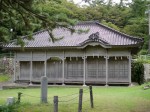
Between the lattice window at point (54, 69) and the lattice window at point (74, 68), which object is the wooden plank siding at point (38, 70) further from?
the lattice window at point (74, 68)

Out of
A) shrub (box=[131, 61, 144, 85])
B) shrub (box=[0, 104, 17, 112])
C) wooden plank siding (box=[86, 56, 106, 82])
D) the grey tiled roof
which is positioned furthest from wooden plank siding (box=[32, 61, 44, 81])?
shrub (box=[0, 104, 17, 112])

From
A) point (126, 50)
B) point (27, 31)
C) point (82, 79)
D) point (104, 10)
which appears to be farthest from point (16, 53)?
point (104, 10)

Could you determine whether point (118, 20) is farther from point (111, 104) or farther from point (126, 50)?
point (111, 104)

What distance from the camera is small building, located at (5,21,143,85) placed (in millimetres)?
28719

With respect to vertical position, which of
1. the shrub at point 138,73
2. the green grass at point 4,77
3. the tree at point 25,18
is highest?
the tree at point 25,18

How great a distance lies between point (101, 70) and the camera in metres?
29.9

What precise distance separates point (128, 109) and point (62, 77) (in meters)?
16.5

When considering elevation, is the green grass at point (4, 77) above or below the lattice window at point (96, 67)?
below

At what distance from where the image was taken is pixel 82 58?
29688 mm

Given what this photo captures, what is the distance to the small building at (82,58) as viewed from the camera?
28.7 m

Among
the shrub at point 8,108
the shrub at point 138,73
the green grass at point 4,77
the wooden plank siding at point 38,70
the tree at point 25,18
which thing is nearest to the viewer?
the shrub at point 8,108

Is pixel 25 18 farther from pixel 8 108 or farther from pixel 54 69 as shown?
pixel 54 69

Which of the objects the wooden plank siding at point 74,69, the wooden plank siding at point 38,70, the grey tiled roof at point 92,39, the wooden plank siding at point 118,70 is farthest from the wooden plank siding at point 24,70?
the wooden plank siding at point 118,70

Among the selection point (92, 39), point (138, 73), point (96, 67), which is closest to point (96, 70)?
point (96, 67)
